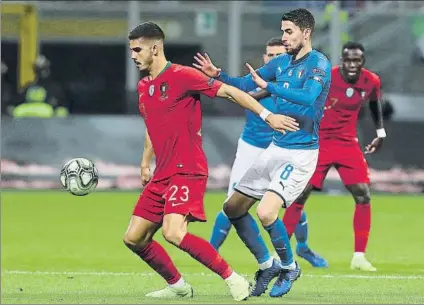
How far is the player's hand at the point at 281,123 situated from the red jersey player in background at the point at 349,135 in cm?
351

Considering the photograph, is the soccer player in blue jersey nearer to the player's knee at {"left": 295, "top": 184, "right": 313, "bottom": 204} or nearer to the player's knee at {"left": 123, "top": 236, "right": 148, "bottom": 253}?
the player's knee at {"left": 123, "top": 236, "right": 148, "bottom": 253}

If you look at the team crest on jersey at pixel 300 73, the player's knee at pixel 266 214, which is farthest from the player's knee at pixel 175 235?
the team crest on jersey at pixel 300 73

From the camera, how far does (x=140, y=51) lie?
1037cm

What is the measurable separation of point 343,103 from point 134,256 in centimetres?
269

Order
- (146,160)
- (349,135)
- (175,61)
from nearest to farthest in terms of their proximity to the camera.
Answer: (146,160)
(349,135)
(175,61)

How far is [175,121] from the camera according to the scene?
408 inches

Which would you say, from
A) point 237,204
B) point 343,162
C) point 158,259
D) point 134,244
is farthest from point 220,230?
point 134,244

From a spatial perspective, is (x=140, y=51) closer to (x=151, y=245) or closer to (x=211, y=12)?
(x=151, y=245)

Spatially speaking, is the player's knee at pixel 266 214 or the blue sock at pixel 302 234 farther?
the blue sock at pixel 302 234

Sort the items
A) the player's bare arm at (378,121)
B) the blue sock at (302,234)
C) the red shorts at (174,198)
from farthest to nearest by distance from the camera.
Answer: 1. the player's bare arm at (378,121)
2. the blue sock at (302,234)
3. the red shorts at (174,198)

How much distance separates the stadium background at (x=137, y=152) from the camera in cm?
1227

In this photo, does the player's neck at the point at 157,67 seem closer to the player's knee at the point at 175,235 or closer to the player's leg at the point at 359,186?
the player's knee at the point at 175,235

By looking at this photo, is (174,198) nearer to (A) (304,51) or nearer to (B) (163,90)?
(B) (163,90)

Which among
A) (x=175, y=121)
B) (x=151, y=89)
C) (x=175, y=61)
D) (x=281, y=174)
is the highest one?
(x=151, y=89)
